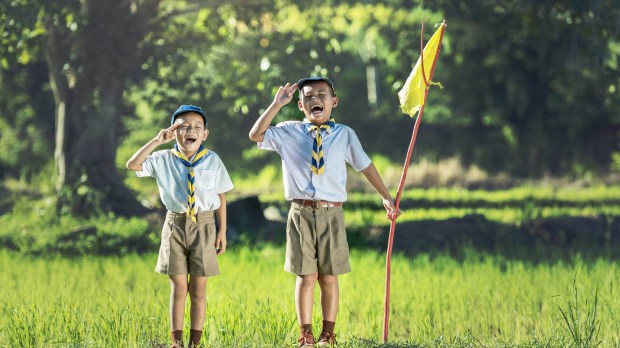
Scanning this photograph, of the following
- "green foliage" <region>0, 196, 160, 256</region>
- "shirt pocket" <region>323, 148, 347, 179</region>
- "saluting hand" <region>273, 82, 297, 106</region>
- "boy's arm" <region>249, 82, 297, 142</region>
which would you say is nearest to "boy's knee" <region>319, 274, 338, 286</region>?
"shirt pocket" <region>323, 148, 347, 179</region>

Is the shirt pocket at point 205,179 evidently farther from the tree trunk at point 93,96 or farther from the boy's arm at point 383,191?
the tree trunk at point 93,96

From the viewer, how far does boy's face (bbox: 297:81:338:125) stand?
18.9 feet

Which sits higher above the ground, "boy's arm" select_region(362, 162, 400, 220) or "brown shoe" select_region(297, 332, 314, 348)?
"boy's arm" select_region(362, 162, 400, 220)

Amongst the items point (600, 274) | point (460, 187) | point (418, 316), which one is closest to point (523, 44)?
point (460, 187)

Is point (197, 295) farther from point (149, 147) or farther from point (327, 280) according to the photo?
point (149, 147)

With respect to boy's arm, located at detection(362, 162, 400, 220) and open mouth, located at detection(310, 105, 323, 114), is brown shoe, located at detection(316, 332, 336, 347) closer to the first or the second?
boy's arm, located at detection(362, 162, 400, 220)

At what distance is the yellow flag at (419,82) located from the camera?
601cm

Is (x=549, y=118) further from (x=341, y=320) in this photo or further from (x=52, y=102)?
(x=341, y=320)

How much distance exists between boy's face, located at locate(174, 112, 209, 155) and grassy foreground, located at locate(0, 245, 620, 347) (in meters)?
1.20

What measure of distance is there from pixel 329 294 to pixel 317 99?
3.45 ft

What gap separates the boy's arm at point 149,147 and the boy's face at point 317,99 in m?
0.69

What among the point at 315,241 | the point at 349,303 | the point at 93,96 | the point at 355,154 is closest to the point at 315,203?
the point at 315,241

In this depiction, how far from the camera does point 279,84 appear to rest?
1627cm

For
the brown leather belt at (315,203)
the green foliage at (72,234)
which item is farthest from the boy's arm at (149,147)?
the green foliage at (72,234)
